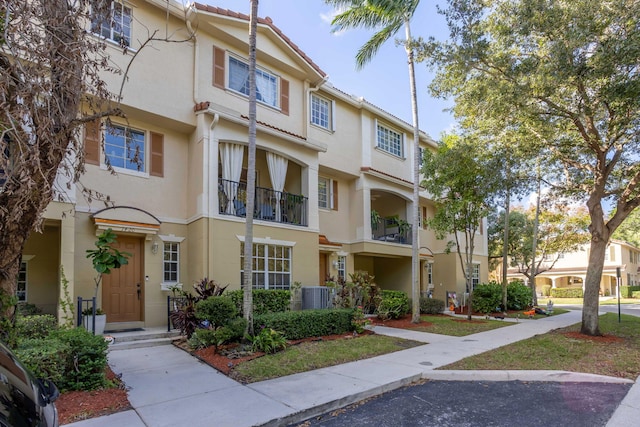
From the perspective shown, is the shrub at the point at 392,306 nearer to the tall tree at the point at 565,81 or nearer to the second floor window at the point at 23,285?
the tall tree at the point at 565,81

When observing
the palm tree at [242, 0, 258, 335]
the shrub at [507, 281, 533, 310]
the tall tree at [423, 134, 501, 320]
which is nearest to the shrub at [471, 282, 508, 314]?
the shrub at [507, 281, 533, 310]

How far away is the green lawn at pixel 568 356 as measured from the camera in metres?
8.02

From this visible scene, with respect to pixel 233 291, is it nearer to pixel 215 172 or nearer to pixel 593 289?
pixel 215 172

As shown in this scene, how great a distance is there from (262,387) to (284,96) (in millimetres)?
10539

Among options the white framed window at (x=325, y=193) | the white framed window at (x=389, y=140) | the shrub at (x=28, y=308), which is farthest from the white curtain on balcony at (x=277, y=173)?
the shrub at (x=28, y=308)

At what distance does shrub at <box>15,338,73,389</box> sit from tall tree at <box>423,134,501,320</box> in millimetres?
12260

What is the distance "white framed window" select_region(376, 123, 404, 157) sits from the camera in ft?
62.0

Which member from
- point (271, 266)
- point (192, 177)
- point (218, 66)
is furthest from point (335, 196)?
point (218, 66)

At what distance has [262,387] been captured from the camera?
6676 millimetres

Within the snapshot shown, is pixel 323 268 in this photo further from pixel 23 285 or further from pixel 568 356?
pixel 23 285

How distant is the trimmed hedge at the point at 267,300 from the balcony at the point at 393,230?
306 inches

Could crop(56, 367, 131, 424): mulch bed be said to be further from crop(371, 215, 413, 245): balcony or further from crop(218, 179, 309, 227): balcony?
crop(371, 215, 413, 245): balcony

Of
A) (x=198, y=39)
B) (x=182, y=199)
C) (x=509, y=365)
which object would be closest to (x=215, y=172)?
(x=182, y=199)

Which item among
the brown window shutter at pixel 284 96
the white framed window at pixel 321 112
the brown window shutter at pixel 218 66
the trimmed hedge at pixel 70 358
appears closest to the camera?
the trimmed hedge at pixel 70 358
